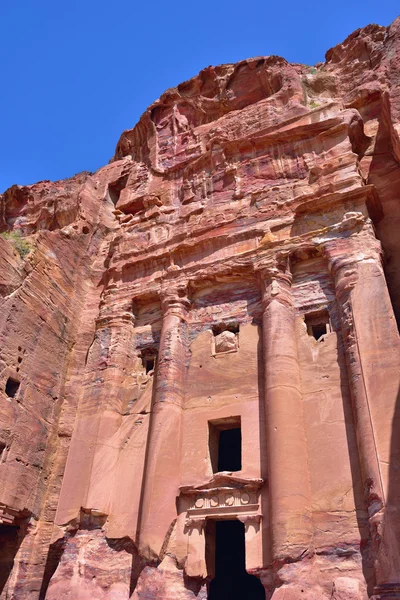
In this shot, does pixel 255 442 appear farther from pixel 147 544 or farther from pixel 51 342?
pixel 51 342

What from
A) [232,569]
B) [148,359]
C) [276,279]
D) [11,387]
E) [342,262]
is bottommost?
[232,569]

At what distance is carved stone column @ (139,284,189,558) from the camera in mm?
9703

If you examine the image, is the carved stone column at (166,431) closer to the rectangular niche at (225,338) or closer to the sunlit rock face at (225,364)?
the sunlit rock face at (225,364)

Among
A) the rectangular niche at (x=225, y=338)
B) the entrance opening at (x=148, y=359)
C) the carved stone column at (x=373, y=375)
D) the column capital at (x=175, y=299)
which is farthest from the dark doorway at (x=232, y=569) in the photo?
the carved stone column at (x=373, y=375)

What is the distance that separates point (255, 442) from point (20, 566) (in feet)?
18.8

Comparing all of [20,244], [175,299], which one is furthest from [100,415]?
[20,244]

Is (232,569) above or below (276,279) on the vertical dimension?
below

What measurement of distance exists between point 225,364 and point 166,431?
2038 millimetres

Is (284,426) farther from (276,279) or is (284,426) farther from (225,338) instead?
(276,279)

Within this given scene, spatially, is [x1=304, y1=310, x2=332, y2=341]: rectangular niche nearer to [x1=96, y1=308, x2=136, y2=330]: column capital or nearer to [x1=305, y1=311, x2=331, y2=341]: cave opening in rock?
[x1=305, y1=311, x2=331, y2=341]: cave opening in rock

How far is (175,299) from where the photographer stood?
1304cm

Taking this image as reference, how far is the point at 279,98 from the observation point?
16391 millimetres

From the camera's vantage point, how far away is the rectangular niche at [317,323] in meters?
11.2

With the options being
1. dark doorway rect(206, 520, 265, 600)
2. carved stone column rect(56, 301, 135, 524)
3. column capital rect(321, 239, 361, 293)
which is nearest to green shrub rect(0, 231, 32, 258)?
carved stone column rect(56, 301, 135, 524)
